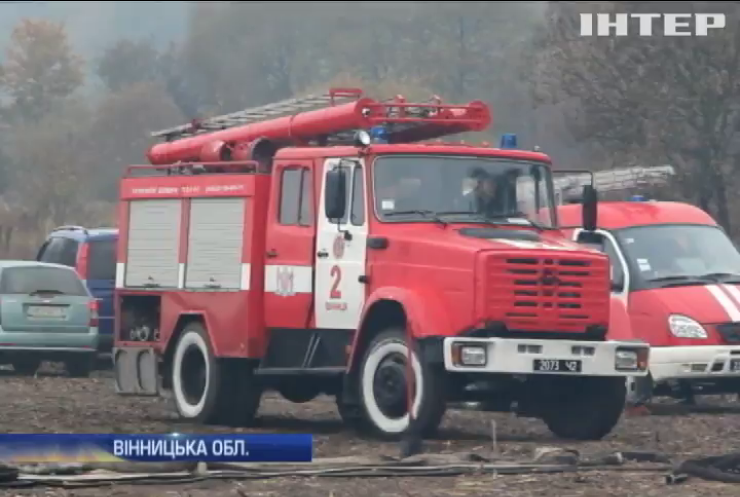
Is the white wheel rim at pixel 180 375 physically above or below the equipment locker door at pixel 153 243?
below

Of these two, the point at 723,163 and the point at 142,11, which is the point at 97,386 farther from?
the point at 142,11

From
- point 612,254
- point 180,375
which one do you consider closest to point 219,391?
point 180,375

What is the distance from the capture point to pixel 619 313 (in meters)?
15.2

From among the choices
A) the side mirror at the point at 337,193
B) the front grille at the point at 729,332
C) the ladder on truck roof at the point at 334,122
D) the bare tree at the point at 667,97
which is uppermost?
the bare tree at the point at 667,97

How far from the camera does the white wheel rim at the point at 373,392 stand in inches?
556

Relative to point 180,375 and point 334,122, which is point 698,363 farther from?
point 180,375

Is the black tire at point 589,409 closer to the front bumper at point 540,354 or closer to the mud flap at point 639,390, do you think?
the front bumper at point 540,354

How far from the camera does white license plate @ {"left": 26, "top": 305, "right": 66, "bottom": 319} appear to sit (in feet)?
76.9

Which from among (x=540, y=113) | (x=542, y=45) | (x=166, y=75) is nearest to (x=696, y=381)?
(x=542, y=45)

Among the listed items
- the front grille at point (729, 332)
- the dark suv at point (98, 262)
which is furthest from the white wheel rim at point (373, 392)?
the dark suv at point (98, 262)

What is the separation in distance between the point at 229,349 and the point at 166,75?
216 feet

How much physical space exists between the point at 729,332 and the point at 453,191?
12.9 ft

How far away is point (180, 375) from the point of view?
17.5m

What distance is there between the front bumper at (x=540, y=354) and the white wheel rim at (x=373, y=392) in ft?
1.43
